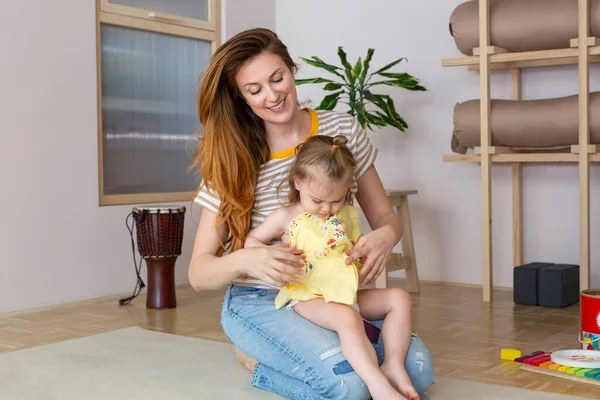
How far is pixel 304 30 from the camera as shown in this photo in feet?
17.4

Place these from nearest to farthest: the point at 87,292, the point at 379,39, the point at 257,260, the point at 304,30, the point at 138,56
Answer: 1. the point at 257,260
2. the point at 87,292
3. the point at 138,56
4. the point at 379,39
5. the point at 304,30

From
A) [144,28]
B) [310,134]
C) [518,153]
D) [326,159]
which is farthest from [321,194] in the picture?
[144,28]

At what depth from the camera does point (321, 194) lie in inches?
85.4

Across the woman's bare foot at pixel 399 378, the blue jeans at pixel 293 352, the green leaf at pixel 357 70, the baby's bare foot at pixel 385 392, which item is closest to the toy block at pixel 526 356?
the blue jeans at pixel 293 352

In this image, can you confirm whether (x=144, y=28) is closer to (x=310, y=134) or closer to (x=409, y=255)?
(x=409, y=255)

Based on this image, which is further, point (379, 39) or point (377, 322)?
point (379, 39)

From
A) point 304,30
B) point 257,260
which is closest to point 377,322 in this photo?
point 257,260

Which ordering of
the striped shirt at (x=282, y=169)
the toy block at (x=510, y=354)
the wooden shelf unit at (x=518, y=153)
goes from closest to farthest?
1. the striped shirt at (x=282, y=169)
2. the toy block at (x=510, y=354)
3. the wooden shelf unit at (x=518, y=153)

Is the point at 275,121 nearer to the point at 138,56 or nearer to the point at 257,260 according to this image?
the point at 257,260

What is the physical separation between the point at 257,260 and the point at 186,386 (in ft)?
2.06

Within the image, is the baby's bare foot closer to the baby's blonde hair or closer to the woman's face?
the baby's blonde hair

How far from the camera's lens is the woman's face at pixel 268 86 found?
2250mm

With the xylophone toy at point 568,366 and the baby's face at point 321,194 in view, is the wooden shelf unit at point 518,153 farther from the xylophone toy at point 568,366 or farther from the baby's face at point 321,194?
the baby's face at point 321,194

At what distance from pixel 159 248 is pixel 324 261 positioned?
6.56ft
